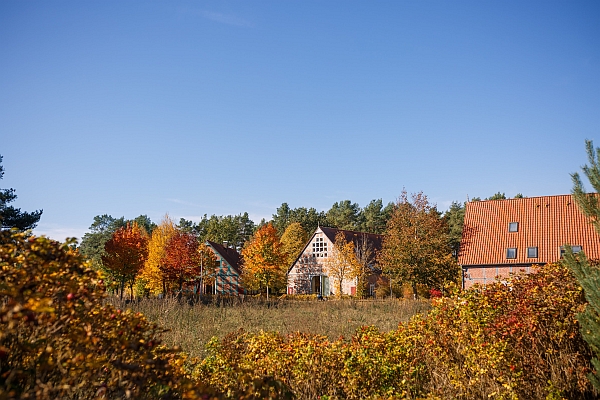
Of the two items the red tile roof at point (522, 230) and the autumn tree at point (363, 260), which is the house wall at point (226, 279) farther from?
the red tile roof at point (522, 230)

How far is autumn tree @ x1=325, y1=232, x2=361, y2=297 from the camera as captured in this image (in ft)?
124

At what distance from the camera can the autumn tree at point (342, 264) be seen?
3794cm

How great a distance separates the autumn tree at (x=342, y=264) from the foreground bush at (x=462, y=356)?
3073 cm

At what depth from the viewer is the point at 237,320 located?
48.9 ft

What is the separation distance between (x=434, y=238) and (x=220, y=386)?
27523 mm

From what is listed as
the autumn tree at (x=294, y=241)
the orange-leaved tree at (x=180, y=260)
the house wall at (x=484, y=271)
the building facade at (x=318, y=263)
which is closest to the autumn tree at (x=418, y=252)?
the house wall at (x=484, y=271)

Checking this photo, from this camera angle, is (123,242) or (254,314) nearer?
(254,314)

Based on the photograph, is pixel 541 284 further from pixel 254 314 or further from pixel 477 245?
pixel 477 245

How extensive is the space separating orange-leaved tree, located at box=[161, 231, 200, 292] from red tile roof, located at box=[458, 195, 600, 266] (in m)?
20.1

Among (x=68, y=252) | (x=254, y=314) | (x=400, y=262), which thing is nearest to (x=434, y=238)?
(x=400, y=262)

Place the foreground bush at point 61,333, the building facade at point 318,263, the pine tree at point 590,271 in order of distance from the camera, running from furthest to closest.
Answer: the building facade at point 318,263 < the pine tree at point 590,271 < the foreground bush at point 61,333

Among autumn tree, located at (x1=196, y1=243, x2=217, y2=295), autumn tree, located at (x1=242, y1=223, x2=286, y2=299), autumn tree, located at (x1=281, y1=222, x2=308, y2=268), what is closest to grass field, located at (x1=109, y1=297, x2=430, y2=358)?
autumn tree, located at (x1=242, y1=223, x2=286, y2=299)

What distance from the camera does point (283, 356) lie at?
5.96m

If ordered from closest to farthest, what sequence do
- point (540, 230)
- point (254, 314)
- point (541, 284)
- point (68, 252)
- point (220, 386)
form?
1. point (68, 252)
2. point (220, 386)
3. point (541, 284)
4. point (254, 314)
5. point (540, 230)
